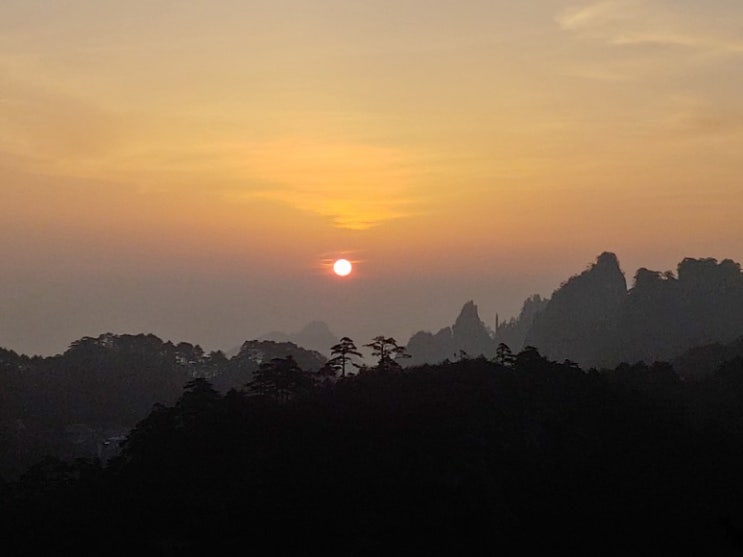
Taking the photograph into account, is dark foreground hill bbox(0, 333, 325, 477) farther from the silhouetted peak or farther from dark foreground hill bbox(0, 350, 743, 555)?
the silhouetted peak

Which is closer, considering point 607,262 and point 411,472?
point 411,472

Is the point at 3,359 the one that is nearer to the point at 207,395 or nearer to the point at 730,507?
the point at 207,395

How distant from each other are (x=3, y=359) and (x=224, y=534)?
10592 centimetres

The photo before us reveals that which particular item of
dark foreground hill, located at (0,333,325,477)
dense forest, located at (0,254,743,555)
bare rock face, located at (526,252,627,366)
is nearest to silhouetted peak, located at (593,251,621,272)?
bare rock face, located at (526,252,627,366)

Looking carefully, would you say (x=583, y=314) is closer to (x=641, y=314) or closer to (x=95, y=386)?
(x=641, y=314)

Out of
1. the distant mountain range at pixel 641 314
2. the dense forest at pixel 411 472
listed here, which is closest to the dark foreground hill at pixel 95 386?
the dense forest at pixel 411 472

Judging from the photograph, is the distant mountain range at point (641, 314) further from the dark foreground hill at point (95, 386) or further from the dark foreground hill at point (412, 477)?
the dark foreground hill at point (412, 477)

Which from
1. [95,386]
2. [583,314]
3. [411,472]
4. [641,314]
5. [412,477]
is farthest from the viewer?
[583,314]

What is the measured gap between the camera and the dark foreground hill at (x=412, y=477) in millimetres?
53031

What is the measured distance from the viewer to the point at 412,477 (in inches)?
2206

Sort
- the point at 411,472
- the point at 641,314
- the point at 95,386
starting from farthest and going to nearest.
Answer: the point at 641,314, the point at 95,386, the point at 411,472

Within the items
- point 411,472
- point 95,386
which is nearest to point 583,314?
point 95,386

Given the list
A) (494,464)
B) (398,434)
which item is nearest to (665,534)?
(494,464)

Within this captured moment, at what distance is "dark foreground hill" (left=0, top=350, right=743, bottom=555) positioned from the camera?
174ft
